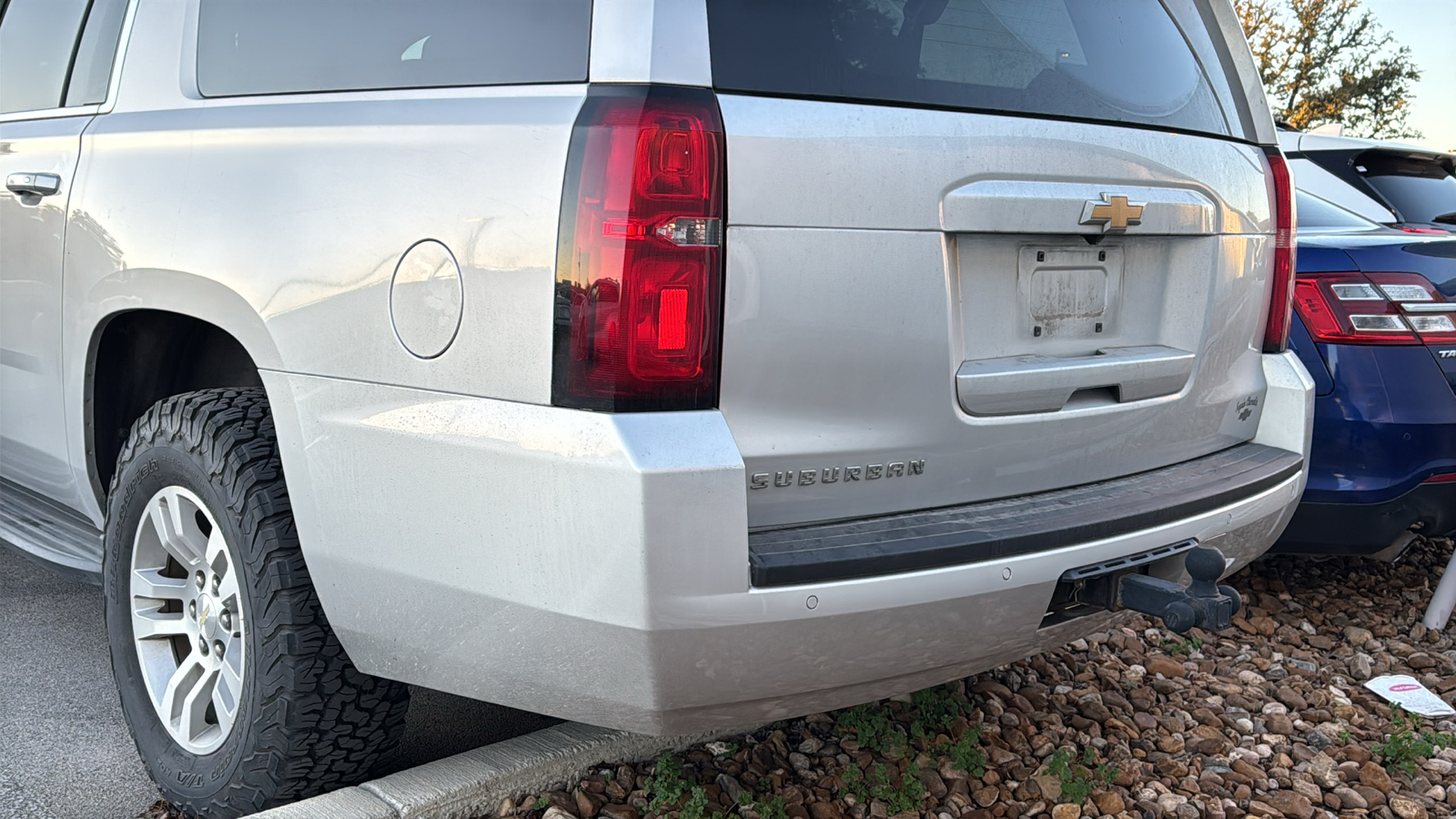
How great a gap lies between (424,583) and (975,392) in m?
1.02

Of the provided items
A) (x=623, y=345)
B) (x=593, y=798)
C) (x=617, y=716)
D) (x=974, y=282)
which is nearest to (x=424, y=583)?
(x=617, y=716)

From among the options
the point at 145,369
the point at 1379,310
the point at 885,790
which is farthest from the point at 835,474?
the point at 1379,310

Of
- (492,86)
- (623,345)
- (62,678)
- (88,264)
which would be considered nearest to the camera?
(623,345)

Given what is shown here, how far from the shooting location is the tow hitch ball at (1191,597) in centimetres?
210

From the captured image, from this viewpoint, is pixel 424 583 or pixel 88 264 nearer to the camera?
pixel 424 583

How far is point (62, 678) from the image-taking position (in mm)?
3234

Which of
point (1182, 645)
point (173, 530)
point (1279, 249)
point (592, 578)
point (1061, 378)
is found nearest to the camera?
point (592, 578)

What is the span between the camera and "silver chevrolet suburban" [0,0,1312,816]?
6.02 feet

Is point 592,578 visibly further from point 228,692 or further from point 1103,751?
point 1103,751

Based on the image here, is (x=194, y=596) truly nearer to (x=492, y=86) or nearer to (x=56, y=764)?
(x=56, y=764)

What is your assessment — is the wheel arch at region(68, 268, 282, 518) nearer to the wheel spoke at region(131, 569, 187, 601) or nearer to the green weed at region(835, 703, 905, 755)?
the wheel spoke at region(131, 569, 187, 601)

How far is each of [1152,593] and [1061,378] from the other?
0.43m

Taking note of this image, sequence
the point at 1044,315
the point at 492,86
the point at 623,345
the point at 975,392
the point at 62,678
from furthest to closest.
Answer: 1. the point at 62,678
2. the point at 1044,315
3. the point at 975,392
4. the point at 492,86
5. the point at 623,345

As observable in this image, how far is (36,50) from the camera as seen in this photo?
10.8 ft
